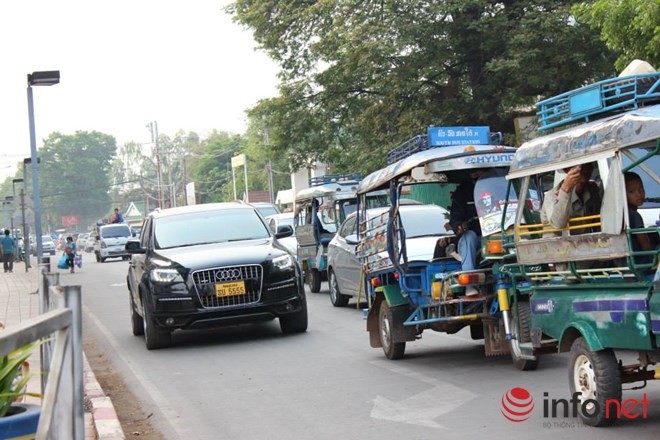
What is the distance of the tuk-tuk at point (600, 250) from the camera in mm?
6648

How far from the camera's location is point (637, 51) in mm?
17547

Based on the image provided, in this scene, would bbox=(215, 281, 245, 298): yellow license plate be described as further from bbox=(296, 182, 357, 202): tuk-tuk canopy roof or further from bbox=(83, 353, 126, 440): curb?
bbox=(296, 182, 357, 202): tuk-tuk canopy roof

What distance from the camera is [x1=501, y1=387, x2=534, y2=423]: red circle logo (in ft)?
25.9

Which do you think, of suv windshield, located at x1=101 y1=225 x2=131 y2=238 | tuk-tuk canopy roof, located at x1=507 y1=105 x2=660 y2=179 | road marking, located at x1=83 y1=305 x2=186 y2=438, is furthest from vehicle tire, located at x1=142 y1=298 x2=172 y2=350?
suv windshield, located at x1=101 y1=225 x2=131 y2=238

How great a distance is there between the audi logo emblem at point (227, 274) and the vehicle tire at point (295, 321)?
1.06 metres

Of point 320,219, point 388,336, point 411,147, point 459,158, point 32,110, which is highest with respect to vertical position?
point 32,110

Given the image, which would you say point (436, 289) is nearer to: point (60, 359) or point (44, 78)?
point (60, 359)

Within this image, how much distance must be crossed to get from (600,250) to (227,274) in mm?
7019

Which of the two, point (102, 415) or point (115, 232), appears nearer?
point (102, 415)

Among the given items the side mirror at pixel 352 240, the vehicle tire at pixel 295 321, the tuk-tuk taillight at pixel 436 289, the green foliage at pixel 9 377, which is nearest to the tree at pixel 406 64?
the side mirror at pixel 352 240

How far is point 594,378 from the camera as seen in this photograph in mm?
7074

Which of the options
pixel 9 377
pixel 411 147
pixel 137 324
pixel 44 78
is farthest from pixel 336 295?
pixel 9 377

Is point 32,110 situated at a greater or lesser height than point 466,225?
greater

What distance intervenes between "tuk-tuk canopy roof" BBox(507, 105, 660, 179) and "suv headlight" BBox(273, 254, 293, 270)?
562 centimetres
